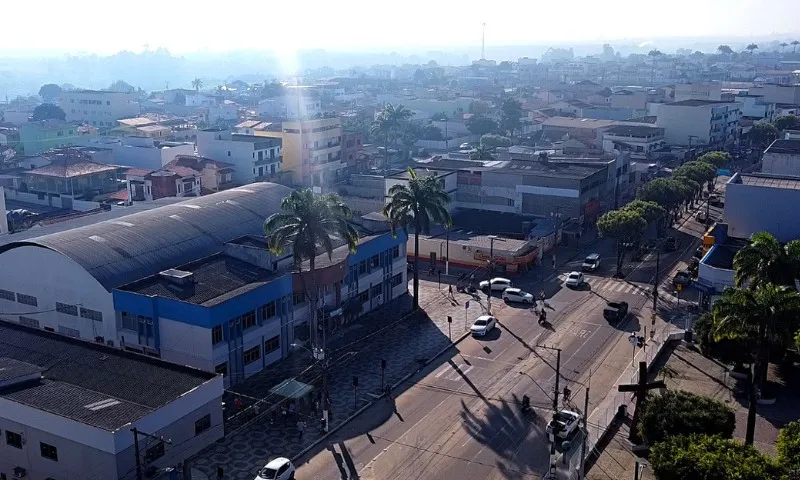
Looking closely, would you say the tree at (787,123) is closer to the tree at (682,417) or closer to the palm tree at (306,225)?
the palm tree at (306,225)

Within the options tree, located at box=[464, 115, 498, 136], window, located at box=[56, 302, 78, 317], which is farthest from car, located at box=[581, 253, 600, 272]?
tree, located at box=[464, 115, 498, 136]

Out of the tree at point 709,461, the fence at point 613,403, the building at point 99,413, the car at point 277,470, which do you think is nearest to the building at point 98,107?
the building at point 99,413

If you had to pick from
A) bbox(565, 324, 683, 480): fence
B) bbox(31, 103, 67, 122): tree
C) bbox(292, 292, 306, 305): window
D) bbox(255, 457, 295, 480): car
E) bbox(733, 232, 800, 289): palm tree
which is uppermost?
bbox(733, 232, 800, 289): palm tree

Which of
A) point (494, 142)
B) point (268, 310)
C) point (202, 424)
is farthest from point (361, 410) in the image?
point (494, 142)

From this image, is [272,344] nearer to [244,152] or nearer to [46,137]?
[244,152]

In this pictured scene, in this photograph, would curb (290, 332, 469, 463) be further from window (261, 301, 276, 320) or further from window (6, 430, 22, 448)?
window (6, 430, 22, 448)

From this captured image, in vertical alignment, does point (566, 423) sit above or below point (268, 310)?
below

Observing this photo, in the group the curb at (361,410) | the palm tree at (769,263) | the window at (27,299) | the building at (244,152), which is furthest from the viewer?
the building at (244,152)
